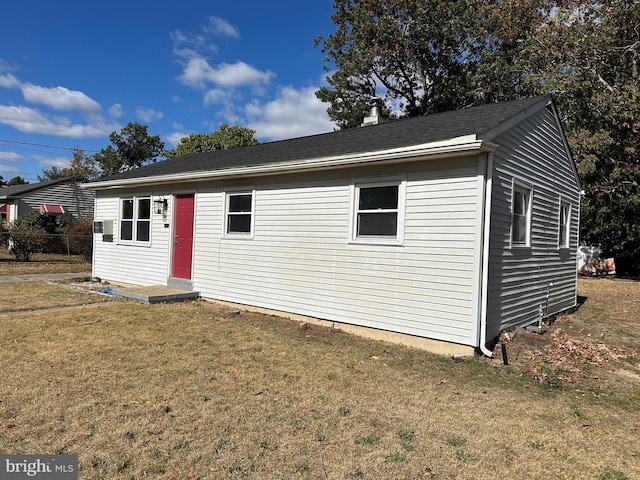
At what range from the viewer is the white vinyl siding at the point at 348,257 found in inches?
228

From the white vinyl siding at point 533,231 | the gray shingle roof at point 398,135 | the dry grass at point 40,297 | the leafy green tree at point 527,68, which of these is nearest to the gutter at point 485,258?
the white vinyl siding at point 533,231

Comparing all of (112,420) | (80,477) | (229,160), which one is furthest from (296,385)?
(229,160)

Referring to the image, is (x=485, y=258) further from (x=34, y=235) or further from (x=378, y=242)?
(x=34, y=235)

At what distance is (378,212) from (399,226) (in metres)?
0.47

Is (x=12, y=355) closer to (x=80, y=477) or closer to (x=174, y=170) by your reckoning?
(x=80, y=477)

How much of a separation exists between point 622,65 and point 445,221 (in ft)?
54.4

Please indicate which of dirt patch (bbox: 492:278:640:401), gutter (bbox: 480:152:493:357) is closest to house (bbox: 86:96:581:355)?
gutter (bbox: 480:152:493:357)

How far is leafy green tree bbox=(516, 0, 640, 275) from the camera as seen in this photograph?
15656 millimetres

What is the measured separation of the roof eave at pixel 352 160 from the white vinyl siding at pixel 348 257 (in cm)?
24

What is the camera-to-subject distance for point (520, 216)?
6.99m

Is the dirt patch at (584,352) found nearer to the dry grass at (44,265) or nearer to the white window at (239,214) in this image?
the white window at (239,214)

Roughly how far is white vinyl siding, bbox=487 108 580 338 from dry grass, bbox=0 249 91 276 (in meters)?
13.7

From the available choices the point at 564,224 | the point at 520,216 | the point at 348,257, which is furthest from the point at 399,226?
the point at 564,224

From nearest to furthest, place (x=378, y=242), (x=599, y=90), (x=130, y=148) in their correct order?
(x=378, y=242) < (x=599, y=90) < (x=130, y=148)
